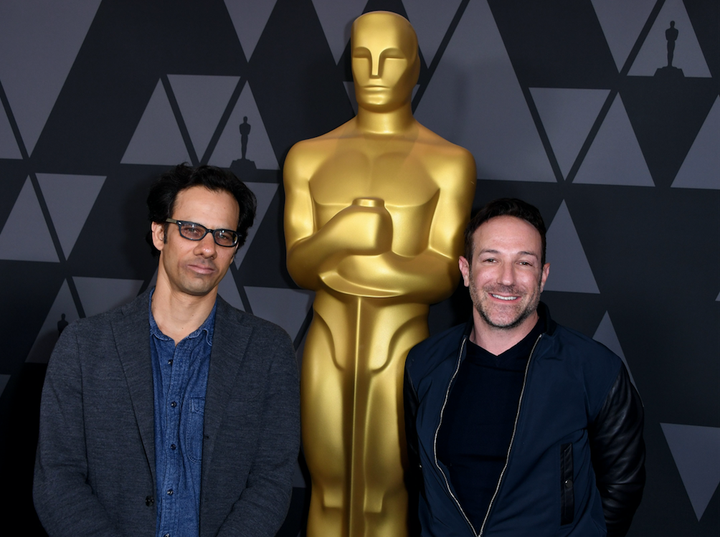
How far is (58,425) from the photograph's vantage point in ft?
5.90

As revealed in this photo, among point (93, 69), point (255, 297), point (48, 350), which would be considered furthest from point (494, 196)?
point (48, 350)

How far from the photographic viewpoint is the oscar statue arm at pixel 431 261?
2.44 m

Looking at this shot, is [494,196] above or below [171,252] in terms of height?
above

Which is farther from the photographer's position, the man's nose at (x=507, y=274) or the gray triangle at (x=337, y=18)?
the gray triangle at (x=337, y=18)

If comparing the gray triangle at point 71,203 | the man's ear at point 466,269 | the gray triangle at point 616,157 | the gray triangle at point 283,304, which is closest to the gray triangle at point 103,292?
the gray triangle at point 71,203

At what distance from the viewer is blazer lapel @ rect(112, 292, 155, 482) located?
1800 mm

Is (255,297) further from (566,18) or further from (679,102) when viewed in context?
(679,102)

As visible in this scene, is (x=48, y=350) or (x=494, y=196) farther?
(x=48, y=350)

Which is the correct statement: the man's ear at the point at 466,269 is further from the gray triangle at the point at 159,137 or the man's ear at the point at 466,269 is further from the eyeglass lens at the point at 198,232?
the gray triangle at the point at 159,137

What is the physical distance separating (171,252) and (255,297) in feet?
4.61

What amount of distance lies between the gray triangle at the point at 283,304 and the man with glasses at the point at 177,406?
1.24 meters

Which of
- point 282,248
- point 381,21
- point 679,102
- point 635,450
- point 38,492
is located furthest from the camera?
point 282,248

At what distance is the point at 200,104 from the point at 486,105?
140 cm

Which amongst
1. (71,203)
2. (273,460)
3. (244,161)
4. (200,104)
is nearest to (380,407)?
(273,460)
